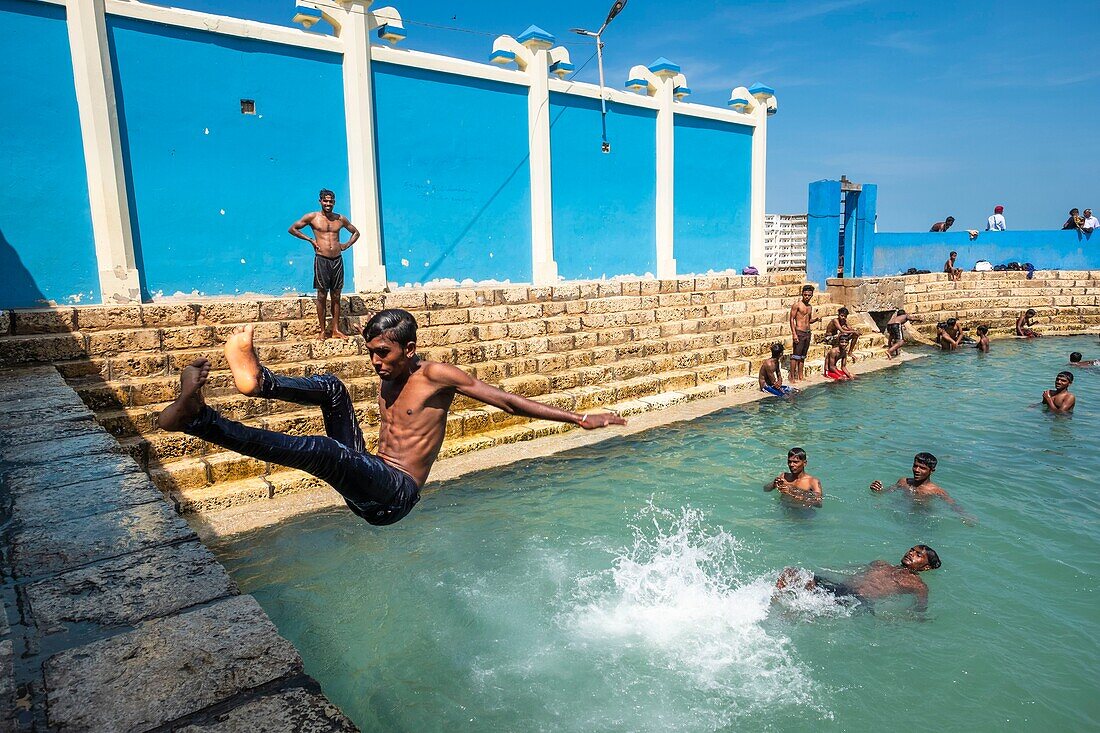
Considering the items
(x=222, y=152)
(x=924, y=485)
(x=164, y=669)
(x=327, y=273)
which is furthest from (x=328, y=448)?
(x=222, y=152)

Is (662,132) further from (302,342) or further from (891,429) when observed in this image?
(302,342)

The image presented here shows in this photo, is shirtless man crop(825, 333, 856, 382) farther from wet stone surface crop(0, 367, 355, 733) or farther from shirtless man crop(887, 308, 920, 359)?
wet stone surface crop(0, 367, 355, 733)

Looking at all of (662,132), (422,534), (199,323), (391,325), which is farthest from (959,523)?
(662,132)

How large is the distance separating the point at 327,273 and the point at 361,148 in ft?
10.6

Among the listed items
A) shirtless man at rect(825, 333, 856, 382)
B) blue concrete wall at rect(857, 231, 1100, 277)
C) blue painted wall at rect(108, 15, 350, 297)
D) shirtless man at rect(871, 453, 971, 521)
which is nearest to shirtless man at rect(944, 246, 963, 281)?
blue concrete wall at rect(857, 231, 1100, 277)

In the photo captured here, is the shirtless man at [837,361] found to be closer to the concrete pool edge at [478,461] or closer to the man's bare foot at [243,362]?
the concrete pool edge at [478,461]

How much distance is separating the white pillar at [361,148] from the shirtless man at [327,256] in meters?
2.00

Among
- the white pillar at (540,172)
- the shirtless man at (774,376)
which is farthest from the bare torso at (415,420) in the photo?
the white pillar at (540,172)

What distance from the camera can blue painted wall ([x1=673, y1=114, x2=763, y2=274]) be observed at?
14.9 m

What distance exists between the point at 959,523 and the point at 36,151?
11.1 m

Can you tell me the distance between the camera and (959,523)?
247 inches

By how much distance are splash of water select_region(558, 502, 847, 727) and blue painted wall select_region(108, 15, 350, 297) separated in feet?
23.6

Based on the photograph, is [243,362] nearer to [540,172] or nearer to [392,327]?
[392,327]

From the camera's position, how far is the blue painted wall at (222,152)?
8.75 metres
